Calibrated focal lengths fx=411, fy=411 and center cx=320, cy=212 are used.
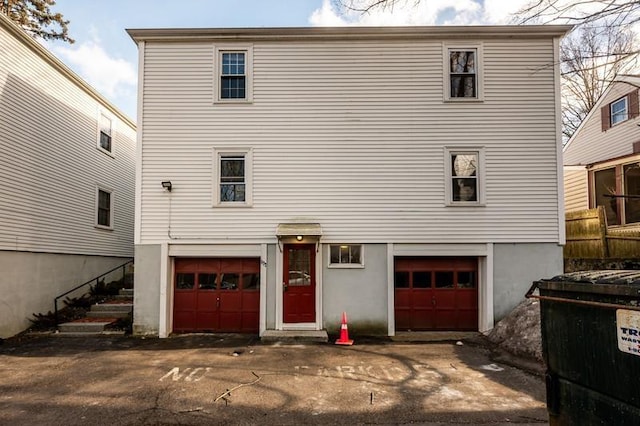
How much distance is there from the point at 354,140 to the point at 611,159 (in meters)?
10.1

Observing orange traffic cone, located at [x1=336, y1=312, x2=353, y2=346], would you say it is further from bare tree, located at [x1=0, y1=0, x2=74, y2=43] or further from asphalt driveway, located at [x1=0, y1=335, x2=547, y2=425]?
bare tree, located at [x1=0, y1=0, x2=74, y2=43]

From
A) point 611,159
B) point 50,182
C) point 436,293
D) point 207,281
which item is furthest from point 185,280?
point 611,159

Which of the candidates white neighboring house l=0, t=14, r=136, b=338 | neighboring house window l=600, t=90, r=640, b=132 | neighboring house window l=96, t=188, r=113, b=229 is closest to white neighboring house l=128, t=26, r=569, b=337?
white neighboring house l=0, t=14, r=136, b=338

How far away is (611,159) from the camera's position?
48.0 ft

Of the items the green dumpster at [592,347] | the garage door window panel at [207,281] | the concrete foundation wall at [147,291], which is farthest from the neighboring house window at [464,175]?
the concrete foundation wall at [147,291]

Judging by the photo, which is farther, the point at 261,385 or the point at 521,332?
the point at 521,332

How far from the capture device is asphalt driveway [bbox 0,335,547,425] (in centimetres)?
556

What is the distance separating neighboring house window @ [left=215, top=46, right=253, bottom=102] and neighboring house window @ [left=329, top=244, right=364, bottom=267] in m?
4.75

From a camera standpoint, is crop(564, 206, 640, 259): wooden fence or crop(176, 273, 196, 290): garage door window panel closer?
crop(176, 273, 196, 290): garage door window panel

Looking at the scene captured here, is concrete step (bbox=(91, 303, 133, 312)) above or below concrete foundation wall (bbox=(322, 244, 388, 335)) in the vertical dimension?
below

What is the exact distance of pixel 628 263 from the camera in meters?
Result: 11.2

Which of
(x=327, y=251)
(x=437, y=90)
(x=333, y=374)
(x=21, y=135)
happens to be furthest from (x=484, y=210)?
(x=21, y=135)

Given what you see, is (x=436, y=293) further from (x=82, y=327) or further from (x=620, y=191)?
(x=82, y=327)

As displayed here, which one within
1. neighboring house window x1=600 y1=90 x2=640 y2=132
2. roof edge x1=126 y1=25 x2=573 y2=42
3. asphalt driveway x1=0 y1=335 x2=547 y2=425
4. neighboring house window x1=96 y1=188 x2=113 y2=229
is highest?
roof edge x1=126 y1=25 x2=573 y2=42
